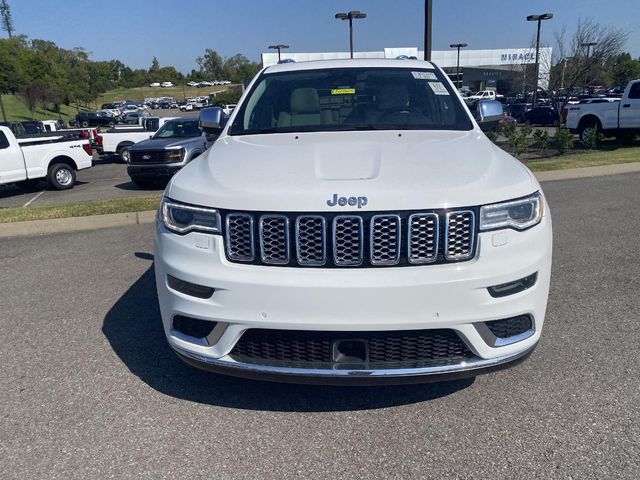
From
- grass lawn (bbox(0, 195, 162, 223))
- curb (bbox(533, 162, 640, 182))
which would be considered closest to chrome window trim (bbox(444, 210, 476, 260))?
grass lawn (bbox(0, 195, 162, 223))

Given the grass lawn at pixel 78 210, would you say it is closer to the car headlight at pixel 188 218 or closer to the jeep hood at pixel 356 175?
the jeep hood at pixel 356 175

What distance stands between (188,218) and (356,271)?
2.93 feet

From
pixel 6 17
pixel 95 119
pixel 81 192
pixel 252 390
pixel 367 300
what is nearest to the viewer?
A: pixel 367 300

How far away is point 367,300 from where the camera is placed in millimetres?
2371

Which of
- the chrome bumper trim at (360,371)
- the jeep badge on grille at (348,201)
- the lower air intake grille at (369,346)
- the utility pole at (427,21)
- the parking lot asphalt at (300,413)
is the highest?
the utility pole at (427,21)

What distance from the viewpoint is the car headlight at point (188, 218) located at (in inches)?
101

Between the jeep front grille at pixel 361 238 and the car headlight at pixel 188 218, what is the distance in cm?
15

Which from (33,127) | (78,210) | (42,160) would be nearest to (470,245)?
(78,210)

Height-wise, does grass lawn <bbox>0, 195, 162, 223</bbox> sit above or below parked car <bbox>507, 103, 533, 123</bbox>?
below

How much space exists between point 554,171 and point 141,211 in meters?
7.82

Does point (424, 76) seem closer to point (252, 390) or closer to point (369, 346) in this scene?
point (369, 346)

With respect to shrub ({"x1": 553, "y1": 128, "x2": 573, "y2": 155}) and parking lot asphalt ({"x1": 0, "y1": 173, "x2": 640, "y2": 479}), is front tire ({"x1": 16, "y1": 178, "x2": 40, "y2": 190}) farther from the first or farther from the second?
shrub ({"x1": 553, "y1": 128, "x2": 573, "y2": 155})

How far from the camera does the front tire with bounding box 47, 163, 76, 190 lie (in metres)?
13.5

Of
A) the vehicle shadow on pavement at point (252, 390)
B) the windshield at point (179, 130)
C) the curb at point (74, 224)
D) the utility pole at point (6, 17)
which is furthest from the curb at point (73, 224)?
the utility pole at point (6, 17)
